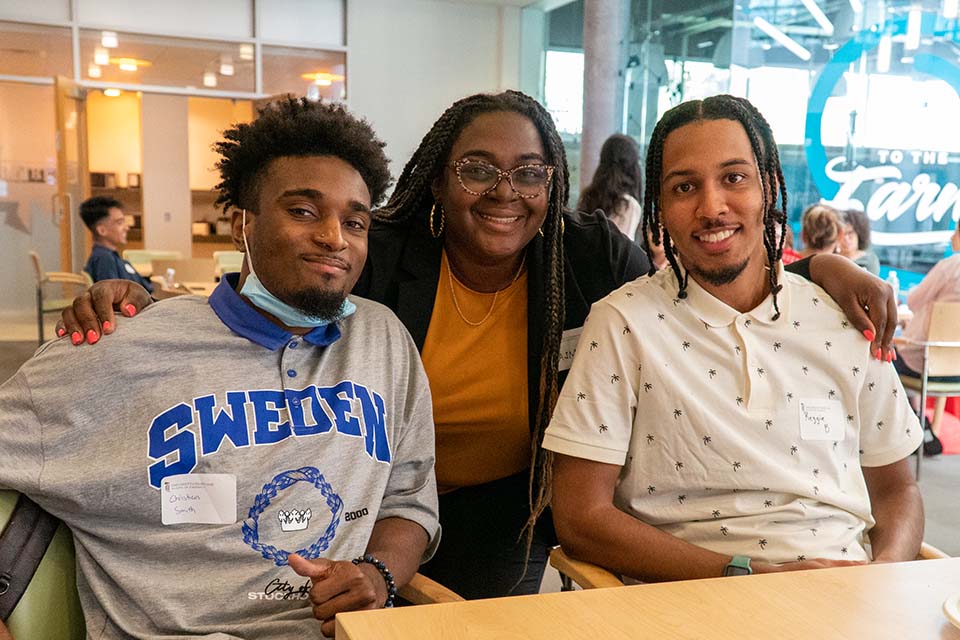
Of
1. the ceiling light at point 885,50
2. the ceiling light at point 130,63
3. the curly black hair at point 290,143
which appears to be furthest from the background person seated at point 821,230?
the ceiling light at point 130,63

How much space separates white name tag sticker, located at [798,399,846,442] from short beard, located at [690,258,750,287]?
276 millimetres

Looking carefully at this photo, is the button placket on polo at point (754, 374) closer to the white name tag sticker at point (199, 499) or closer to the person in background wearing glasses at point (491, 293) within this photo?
the person in background wearing glasses at point (491, 293)

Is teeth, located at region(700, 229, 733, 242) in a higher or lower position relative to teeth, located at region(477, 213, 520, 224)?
lower

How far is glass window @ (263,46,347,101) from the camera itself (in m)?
9.96

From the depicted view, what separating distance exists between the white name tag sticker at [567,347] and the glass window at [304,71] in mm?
8317

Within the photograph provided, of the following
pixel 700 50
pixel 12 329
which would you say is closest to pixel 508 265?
pixel 700 50

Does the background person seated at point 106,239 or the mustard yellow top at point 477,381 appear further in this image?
the background person seated at point 106,239

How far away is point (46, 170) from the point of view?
925 centimetres

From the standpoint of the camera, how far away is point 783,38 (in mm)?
7691

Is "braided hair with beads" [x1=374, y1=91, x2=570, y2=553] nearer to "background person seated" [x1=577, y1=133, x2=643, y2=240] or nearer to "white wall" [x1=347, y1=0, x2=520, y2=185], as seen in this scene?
"background person seated" [x1=577, y1=133, x2=643, y2=240]

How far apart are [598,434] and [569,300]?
0.58 metres

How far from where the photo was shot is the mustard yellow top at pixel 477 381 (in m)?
2.17

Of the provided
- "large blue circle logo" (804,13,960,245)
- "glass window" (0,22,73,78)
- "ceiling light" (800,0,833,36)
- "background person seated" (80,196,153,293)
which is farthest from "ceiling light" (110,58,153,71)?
"large blue circle logo" (804,13,960,245)

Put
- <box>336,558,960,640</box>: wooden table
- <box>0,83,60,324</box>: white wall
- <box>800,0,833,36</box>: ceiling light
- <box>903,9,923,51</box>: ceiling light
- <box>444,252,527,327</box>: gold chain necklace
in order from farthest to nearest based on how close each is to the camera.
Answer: <box>0,83,60,324</box>: white wall
<box>800,0,833,36</box>: ceiling light
<box>903,9,923,51</box>: ceiling light
<box>444,252,527,327</box>: gold chain necklace
<box>336,558,960,640</box>: wooden table
